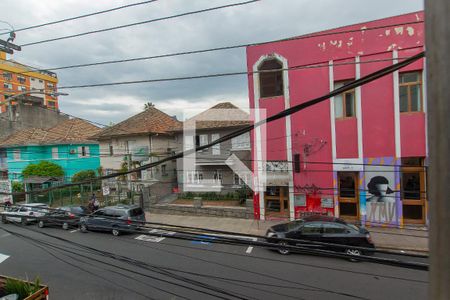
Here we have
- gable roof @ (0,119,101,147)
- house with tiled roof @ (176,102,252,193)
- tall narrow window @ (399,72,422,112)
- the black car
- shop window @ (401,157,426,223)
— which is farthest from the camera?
gable roof @ (0,119,101,147)

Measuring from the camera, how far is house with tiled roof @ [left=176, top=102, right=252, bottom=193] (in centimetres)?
1873

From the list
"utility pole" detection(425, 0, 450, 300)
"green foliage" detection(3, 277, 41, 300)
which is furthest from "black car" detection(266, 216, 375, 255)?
"utility pole" detection(425, 0, 450, 300)

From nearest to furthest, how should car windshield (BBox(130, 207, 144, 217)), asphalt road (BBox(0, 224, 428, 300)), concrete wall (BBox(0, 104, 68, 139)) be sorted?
asphalt road (BBox(0, 224, 428, 300)) < car windshield (BBox(130, 207, 144, 217)) < concrete wall (BBox(0, 104, 68, 139))

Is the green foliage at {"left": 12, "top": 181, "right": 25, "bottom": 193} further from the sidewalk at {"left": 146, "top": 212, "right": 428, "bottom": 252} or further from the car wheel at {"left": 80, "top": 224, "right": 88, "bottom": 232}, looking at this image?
the sidewalk at {"left": 146, "top": 212, "right": 428, "bottom": 252}

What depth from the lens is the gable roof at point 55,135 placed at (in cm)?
2547

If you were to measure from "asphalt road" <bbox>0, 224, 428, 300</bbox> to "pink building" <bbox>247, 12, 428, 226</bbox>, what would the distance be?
425 centimetres

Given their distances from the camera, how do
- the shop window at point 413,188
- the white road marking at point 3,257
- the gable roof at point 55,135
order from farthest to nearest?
the gable roof at point 55,135 < the shop window at point 413,188 < the white road marking at point 3,257

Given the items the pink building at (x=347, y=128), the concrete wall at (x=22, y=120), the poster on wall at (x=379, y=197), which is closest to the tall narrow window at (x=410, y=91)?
the pink building at (x=347, y=128)

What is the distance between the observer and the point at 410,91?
1216cm

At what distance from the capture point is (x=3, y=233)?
50.3 feet

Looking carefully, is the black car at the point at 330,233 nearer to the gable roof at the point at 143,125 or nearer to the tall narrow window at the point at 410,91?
the tall narrow window at the point at 410,91

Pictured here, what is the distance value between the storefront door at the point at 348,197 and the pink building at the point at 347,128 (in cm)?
5

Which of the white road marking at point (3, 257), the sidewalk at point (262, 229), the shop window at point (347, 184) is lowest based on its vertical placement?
the white road marking at point (3, 257)

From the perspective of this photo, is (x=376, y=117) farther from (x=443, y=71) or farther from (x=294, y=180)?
(x=443, y=71)
